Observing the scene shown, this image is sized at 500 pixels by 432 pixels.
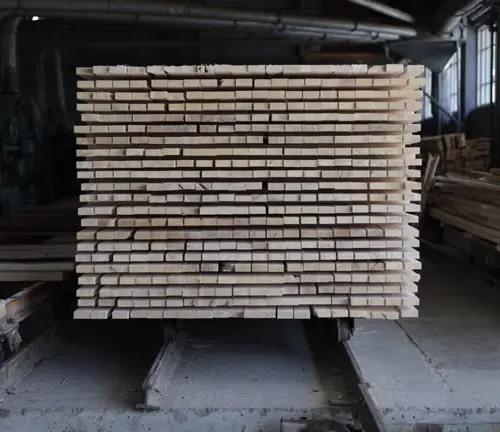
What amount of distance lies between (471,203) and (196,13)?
494 centimetres

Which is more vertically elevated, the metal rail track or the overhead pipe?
the overhead pipe

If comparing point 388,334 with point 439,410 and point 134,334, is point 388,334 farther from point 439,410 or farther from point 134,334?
point 134,334

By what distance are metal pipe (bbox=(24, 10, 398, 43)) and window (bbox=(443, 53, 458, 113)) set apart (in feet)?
11.2

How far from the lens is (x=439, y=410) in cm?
319

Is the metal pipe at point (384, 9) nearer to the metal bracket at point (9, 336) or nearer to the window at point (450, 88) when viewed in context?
the window at point (450, 88)

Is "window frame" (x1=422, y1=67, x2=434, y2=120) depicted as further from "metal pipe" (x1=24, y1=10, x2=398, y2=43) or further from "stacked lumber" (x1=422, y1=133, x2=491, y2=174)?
"metal pipe" (x1=24, y1=10, x2=398, y2=43)

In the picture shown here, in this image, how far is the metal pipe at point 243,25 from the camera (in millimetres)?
8781

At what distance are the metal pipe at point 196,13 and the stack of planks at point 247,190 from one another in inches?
222

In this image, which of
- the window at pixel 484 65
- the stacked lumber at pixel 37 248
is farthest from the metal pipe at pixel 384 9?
the stacked lumber at pixel 37 248

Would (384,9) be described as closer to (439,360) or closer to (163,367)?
(439,360)

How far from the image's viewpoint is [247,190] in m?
3.46

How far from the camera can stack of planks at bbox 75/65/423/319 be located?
132 inches

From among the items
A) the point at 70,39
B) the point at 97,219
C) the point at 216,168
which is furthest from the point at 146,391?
the point at 70,39

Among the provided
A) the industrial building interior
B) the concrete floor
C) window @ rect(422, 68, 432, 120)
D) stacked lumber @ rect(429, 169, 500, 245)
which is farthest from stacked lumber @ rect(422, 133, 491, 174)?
the concrete floor
